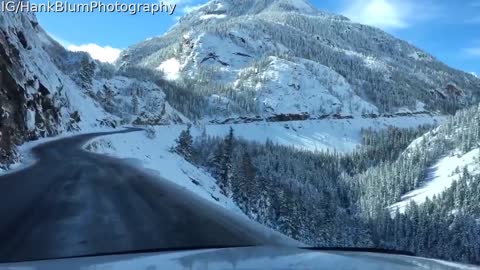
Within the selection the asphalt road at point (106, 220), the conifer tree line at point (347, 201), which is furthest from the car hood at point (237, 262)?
the conifer tree line at point (347, 201)

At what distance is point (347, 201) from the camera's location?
169 meters

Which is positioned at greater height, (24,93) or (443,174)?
(24,93)

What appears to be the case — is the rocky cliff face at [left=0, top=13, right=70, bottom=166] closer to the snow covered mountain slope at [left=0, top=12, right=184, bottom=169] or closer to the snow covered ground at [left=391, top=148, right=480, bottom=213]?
the snow covered mountain slope at [left=0, top=12, right=184, bottom=169]

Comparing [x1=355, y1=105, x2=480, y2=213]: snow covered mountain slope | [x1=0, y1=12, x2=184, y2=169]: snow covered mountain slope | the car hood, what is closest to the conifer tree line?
[x1=355, y1=105, x2=480, y2=213]: snow covered mountain slope

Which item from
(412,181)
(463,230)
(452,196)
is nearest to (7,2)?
(463,230)

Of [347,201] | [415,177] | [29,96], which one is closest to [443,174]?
[415,177]

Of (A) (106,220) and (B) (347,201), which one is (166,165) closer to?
(A) (106,220)

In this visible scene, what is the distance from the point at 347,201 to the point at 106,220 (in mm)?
167011

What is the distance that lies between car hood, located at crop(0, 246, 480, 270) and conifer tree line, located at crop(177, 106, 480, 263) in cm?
3209

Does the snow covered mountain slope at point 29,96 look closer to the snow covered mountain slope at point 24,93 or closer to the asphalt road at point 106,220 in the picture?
the snow covered mountain slope at point 24,93

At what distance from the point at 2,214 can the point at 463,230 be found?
127327mm

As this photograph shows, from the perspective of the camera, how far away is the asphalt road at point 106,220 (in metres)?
7.35

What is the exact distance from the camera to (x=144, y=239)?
25.4ft

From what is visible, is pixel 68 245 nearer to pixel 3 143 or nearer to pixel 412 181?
pixel 3 143
